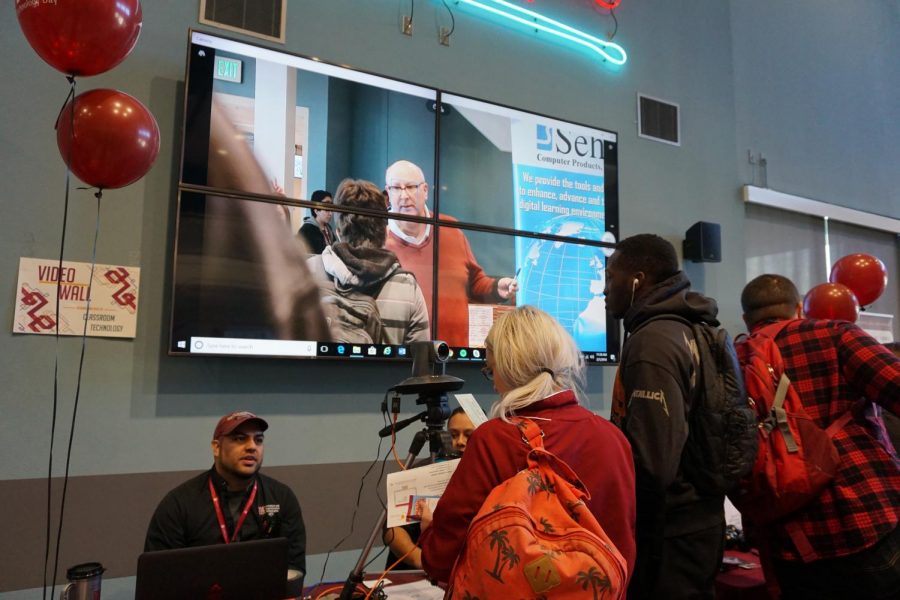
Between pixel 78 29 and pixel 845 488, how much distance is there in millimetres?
2696

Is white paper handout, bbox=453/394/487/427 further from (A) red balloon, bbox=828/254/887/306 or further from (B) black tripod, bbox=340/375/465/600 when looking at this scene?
(A) red balloon, bbox=828/254/887/306

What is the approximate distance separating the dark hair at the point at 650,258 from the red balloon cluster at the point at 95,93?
5.56 ft

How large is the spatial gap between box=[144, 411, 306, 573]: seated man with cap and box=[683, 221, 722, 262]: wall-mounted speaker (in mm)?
3341

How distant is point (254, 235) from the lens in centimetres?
294

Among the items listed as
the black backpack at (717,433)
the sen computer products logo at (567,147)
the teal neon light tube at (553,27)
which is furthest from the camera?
the teal neon light tube at (553,27)

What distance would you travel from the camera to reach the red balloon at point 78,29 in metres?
1.92

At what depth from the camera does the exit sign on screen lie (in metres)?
2.91

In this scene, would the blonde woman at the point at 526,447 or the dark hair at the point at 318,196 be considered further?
the dark hair at the point at 318,196

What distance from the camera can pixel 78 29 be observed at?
1.95 m

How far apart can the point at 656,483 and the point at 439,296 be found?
2051mm

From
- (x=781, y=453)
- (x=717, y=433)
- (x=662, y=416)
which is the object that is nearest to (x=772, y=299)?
(x=781, y=453)

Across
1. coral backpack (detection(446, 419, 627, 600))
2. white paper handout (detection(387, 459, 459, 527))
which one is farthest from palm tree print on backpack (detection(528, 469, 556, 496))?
white paper handout (detection(387, 459, 459, 527))

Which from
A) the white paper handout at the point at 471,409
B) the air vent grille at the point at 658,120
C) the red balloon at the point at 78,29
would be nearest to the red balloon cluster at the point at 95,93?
the red balloon at the point at 78,29

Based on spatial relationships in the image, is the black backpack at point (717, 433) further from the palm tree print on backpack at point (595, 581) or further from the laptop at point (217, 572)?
the laptop at point (217, 572)
